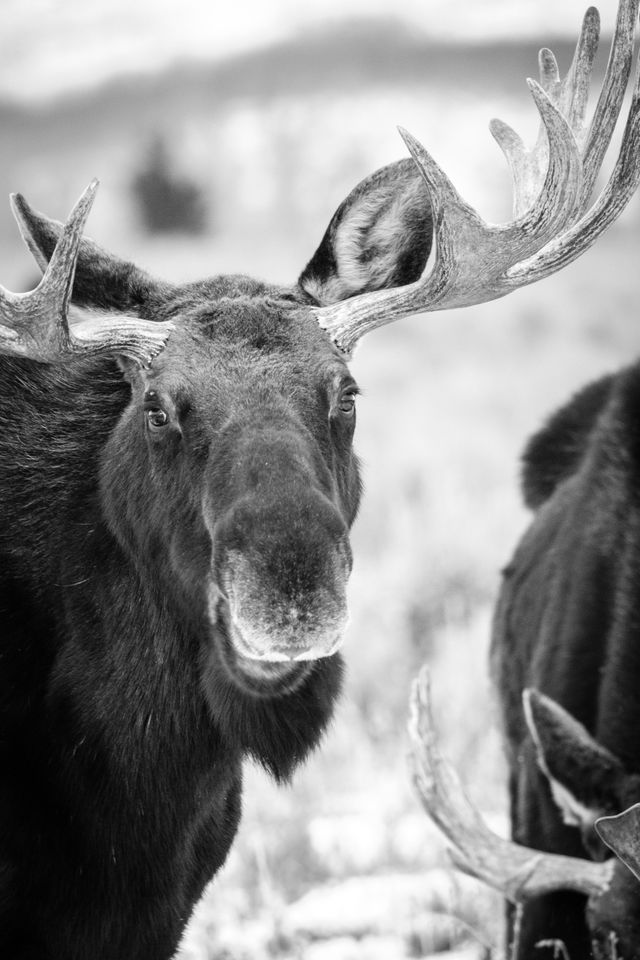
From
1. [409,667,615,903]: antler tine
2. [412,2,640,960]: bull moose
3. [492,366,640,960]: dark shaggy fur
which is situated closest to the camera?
[412,2,640,960]: bull moose

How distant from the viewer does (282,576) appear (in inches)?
114

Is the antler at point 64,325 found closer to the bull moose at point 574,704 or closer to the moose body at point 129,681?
the moose body at point 129,681

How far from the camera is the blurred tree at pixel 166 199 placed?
2773 cm

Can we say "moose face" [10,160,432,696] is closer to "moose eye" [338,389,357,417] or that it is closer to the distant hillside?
"moose eye" [338,389,357,417]

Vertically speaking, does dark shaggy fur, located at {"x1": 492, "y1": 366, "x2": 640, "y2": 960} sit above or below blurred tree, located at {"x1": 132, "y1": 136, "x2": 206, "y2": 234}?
below

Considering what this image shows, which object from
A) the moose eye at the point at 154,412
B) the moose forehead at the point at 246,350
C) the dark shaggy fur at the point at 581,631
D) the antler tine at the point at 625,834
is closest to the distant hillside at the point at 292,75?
the dark shaggy fur at the point at 581,631

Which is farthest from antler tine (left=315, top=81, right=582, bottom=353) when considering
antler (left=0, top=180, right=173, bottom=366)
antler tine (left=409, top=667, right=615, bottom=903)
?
antler tine (left=409, top=667, right=615, bottom=903)

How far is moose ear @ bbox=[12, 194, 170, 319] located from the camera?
3773mm

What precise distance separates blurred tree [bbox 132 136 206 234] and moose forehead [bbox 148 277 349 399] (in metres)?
23.8

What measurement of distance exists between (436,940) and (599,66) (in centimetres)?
1669

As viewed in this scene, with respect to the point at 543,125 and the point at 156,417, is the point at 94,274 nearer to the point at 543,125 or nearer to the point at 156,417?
the point at 156,417

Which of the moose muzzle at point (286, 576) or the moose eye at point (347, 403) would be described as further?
the moose eye at point (347, 403)

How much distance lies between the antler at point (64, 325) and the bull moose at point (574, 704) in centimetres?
159

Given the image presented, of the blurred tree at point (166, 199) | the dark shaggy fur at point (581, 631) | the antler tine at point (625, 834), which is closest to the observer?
the antler tine at point (625, 834)
